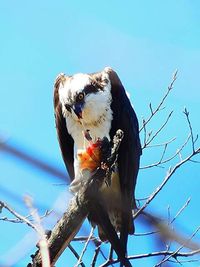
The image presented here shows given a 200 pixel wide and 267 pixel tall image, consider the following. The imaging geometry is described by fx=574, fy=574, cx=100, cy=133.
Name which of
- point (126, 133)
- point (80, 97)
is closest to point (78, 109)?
point (80, 97)

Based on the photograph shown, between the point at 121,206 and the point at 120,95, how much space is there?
3.75 metres

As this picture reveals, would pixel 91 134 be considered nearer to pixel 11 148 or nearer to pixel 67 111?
pixel 67 111

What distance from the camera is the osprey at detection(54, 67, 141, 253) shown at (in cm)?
432

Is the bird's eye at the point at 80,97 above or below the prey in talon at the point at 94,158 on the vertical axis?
above

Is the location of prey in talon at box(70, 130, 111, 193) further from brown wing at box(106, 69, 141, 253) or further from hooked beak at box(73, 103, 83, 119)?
hooked beak at box(73, 103, 83, 119)

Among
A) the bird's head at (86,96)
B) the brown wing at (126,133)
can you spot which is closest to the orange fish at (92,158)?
the brown wing at (126,133)

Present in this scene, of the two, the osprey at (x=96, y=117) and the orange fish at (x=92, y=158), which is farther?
the osprey at (x=96, y=117)

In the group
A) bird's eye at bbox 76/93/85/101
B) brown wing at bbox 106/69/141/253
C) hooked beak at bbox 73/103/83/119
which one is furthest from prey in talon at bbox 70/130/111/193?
bird's eye at bbox 76/93/85/101

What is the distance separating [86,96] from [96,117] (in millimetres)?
276

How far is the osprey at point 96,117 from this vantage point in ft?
14.2

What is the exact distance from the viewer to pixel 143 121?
4.81 m

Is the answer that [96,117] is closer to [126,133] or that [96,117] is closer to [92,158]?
[126,133]

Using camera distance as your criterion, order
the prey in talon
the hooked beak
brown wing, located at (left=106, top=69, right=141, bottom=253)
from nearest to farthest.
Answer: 1. the prey in talon
2. brown wing, located at (left=106, top=69, right=141, bottom=253)
3. the hooked beak

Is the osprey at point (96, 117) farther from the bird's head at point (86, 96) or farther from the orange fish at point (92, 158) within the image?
the orange fish at point (92, 158)
